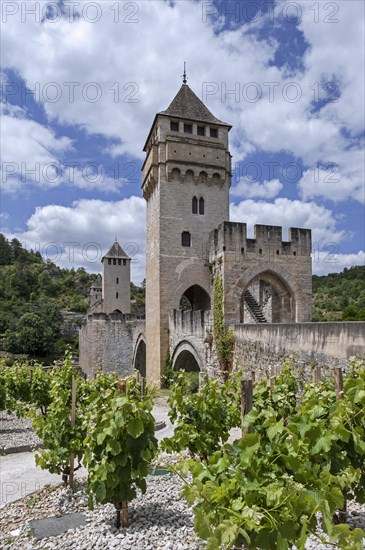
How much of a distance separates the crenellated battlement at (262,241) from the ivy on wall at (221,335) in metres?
1.49

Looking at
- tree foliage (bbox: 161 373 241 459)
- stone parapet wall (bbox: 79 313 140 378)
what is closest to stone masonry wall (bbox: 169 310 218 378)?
tree foliage (bbox: 161 373 241 459)

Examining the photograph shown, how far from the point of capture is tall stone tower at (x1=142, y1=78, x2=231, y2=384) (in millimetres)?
20750

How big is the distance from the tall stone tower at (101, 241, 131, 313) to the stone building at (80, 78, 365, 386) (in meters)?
25.7

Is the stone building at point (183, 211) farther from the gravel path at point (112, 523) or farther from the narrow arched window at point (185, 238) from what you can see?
the gravel path at point (112, 523)

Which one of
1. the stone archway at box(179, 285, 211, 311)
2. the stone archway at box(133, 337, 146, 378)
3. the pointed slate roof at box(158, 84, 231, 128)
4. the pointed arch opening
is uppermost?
the pointed slate roof at box(158, 84, 231, 128)

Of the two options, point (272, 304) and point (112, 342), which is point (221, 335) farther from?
point (112, 342)

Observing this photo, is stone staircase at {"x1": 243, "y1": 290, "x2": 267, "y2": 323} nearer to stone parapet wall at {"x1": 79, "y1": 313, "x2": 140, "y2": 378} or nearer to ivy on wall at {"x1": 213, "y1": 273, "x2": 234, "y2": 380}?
ivy on wall at {"x1": 213, "y1": 273, "x2": 234, "y2": 380}

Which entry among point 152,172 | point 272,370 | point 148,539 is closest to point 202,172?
point 152,172

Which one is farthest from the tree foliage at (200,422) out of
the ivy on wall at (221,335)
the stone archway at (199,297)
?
the stone archway at (199,297)

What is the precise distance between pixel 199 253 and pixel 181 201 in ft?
10.0

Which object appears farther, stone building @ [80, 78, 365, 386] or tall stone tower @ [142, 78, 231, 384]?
tall stone tower @ [142, 78, 231, 384]

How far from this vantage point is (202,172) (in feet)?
70.5

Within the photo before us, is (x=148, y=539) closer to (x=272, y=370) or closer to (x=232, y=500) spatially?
(x=232, y=500)

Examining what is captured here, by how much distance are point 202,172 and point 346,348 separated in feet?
50.9
